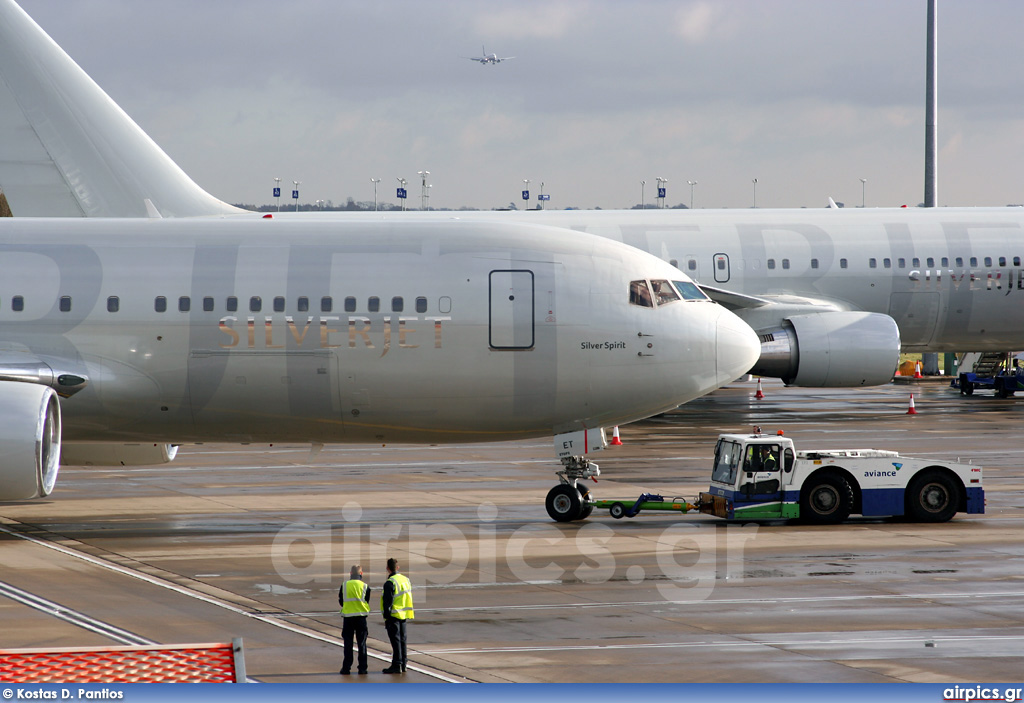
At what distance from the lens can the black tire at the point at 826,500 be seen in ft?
78.7

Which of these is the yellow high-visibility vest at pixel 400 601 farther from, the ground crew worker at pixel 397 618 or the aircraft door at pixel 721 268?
the aircraft door at pixel 721 268

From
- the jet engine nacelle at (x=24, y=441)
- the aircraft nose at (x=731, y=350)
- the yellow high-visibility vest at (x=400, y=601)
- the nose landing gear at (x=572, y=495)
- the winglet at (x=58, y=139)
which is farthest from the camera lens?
the winglet at (x=58, y=139)

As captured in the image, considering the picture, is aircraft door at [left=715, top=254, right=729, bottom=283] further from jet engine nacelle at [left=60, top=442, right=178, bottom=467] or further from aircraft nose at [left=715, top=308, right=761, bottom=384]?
jet engine nacelle at [left=60, top=442, right=178, bottom=467]

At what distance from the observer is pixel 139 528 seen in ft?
79.8

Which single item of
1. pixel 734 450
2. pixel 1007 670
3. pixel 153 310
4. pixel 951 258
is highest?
pixel 951 258

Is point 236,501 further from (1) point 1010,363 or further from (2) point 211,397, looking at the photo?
(1) point 1010,363

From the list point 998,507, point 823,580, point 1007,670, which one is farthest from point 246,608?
point 998,507

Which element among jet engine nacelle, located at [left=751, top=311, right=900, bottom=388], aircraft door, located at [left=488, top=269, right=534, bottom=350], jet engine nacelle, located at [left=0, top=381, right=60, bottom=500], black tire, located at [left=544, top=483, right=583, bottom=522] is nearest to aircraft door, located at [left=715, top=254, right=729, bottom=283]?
jet engine nacelle, located at [left=751, top=311, right=900, bottom=388]

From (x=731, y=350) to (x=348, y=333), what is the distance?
7.04 m

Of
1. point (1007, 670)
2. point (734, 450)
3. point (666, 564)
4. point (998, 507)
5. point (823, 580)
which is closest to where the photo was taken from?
point (1007, 670)

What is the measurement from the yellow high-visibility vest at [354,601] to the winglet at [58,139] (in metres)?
25.2

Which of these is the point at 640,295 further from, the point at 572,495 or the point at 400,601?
the point at 400,601

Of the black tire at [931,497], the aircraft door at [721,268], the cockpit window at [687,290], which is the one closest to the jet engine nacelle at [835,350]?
the aircraft door at [721,268]

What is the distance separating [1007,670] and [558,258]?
11.8 metres
